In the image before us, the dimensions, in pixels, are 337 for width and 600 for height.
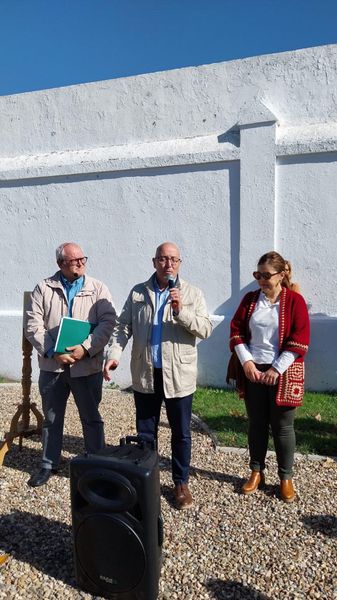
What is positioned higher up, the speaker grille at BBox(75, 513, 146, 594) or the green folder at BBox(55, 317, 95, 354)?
the green folder at BBox(55, 317, 95, 354)

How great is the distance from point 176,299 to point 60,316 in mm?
1177

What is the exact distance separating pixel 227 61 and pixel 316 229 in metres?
2.58

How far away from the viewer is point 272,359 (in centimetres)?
365

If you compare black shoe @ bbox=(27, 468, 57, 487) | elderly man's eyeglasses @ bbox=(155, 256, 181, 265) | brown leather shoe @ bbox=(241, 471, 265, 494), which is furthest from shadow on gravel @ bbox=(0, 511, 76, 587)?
elderly man's eyeglasses @ bbox=(155, 256, 181, 265)

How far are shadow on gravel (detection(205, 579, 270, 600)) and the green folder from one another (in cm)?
187

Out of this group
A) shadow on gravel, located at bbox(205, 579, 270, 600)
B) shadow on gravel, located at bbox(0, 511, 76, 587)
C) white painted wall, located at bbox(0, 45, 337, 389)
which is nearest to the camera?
shadow on gravel, located at bbox(205, 579, 270, 600)

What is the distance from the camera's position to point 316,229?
6.35m

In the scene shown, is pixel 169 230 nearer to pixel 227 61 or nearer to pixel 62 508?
pixel 227 61

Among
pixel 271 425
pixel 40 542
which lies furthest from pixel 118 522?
pixel 271 425

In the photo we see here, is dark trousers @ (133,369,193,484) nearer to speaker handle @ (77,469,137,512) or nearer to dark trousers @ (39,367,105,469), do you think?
dark trousers @ (39,367,105,469)

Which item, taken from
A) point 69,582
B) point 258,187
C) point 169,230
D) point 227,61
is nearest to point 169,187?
point 169,230

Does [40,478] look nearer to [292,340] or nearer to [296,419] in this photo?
[292,340]

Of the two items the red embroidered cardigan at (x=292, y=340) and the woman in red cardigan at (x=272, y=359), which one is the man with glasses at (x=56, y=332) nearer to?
the woman in red cardigan at (x=272, y=359)

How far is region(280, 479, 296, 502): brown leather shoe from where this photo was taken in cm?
370
